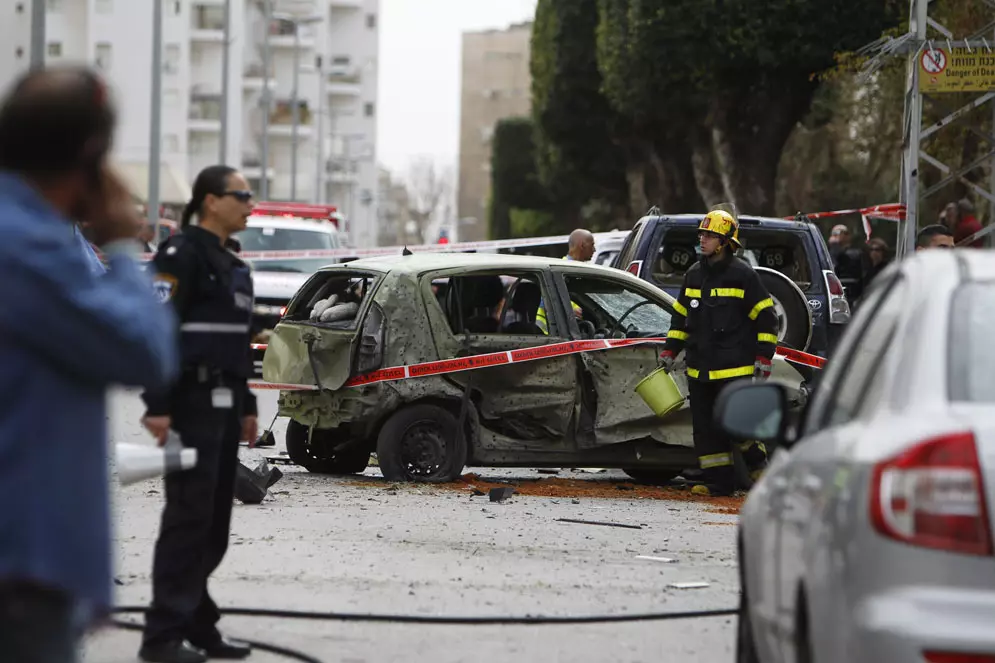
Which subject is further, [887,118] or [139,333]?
[887,118]

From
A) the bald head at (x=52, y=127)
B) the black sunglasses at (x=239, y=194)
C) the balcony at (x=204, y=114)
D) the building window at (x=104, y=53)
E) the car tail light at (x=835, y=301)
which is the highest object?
the building window at (x=104, y=53)

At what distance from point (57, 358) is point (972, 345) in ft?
6.39

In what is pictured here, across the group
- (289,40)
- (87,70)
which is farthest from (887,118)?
(289,40)

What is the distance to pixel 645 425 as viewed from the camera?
494 inches

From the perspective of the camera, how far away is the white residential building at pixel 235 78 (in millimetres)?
83875

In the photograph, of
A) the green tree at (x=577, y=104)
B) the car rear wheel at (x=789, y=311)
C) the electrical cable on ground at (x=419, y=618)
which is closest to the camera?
the electrical cable on ground at (x=419, y=618)

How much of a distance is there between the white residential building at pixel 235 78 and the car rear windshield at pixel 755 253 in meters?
40.6

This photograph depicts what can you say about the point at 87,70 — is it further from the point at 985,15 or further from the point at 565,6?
the point at 565,6

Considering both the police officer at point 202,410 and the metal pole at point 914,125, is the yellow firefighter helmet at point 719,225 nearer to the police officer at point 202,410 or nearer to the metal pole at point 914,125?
the metal pole at point 914,125

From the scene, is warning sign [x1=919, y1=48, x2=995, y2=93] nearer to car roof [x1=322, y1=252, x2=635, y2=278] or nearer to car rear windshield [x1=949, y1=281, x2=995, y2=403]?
car roof [x1=322, y1=252, x2=635, y2=278]

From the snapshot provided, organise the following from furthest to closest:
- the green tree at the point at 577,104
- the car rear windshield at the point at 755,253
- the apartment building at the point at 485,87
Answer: the apartment building at the point at 485,87
the green tree at the point at 577,104
the car rear windshield at the point at 755,253

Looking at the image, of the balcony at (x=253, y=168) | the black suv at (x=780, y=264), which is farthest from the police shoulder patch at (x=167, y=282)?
→ the balcony at (x=253, y=168)

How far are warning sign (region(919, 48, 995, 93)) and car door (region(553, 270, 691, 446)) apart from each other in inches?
234

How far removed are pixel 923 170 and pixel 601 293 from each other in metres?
26.1
